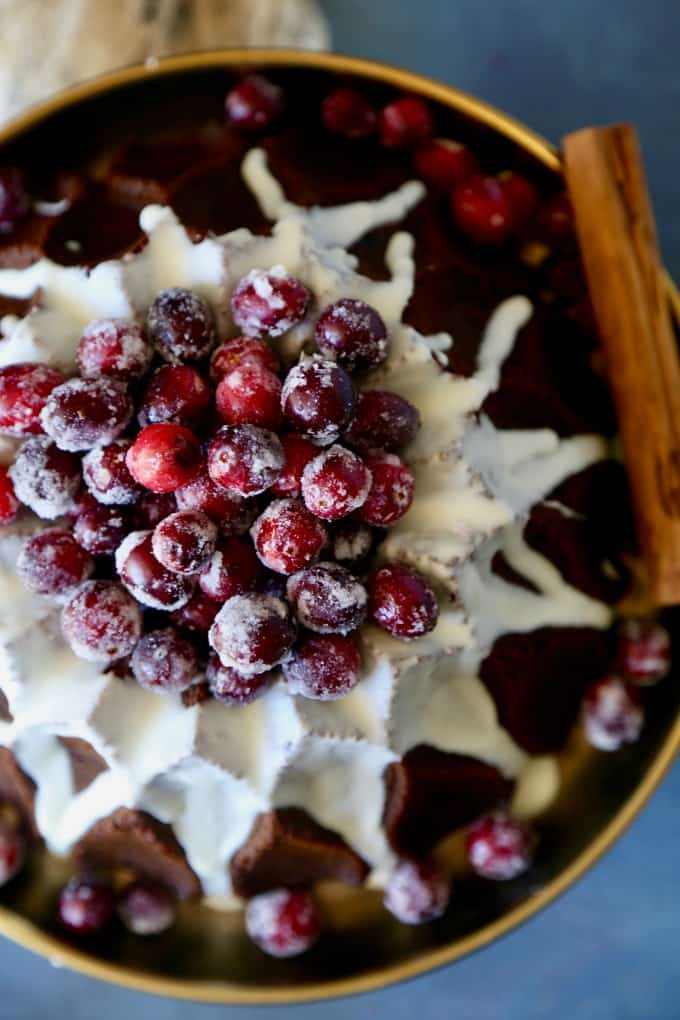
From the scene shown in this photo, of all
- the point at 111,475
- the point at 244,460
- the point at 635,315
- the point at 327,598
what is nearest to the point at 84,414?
the point at 111,475

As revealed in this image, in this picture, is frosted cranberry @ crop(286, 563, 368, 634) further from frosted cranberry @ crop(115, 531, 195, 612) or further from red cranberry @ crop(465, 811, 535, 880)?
red cranberry @ crop(465, 811, 535, 880)

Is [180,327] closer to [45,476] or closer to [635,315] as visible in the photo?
[45,476]

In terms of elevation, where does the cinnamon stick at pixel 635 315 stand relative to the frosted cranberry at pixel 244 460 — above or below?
above

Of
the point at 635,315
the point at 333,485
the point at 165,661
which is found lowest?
the point at 165,661

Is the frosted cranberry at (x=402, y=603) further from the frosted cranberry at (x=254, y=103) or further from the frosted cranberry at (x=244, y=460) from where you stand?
the frosted cranberry at (x=254, y=103)

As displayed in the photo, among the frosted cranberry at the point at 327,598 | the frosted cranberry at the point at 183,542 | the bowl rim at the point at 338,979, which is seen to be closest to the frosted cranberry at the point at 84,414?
the frosted cranberry at the point at 183,542

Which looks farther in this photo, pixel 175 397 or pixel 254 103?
pixel 254 103

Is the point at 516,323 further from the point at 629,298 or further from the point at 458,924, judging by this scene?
the point at 458,924
